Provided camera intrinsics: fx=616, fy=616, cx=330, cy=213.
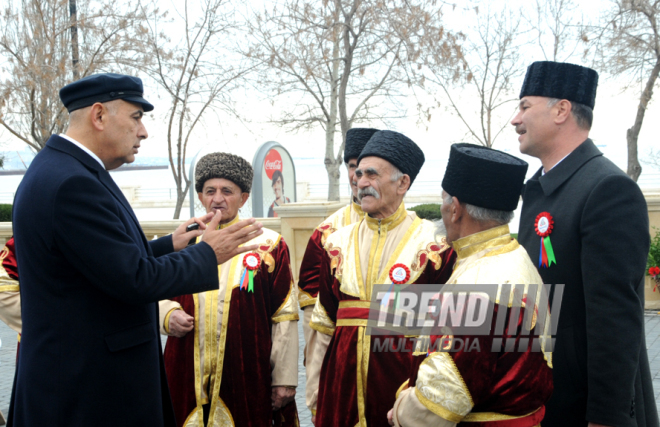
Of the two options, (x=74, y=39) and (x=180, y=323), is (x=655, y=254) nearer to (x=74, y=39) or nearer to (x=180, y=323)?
(x=180, y=323)

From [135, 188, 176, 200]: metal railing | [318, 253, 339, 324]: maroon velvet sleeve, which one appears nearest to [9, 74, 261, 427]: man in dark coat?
[318, 253, 339, 324]: maroon velvet sleeve

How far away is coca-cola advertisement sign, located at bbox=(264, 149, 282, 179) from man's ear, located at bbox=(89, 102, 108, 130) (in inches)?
445

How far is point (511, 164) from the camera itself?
2283 millimetres

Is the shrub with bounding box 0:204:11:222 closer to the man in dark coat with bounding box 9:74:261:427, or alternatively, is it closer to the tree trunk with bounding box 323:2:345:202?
the tree trunk with bounding box 323:2:345:202

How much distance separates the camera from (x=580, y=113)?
8.77 ft

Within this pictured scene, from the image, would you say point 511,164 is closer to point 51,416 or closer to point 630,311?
point 630,311

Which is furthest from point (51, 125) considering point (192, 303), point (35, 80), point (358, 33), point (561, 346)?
point (561, 346)

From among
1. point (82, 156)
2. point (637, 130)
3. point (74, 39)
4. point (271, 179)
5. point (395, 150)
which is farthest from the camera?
point (271, 179)

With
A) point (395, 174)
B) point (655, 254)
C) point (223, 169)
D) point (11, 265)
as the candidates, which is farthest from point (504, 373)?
point (655, 254)

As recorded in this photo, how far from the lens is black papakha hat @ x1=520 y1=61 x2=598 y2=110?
2639mm

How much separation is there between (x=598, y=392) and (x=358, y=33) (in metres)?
10.7

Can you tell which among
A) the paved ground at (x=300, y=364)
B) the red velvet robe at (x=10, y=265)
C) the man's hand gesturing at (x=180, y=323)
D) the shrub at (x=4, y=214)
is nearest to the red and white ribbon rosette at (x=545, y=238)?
the man's hand gesturing at (x=180, y=323)

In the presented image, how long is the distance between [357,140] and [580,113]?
1937 mm

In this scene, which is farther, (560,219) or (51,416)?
(560,219)
